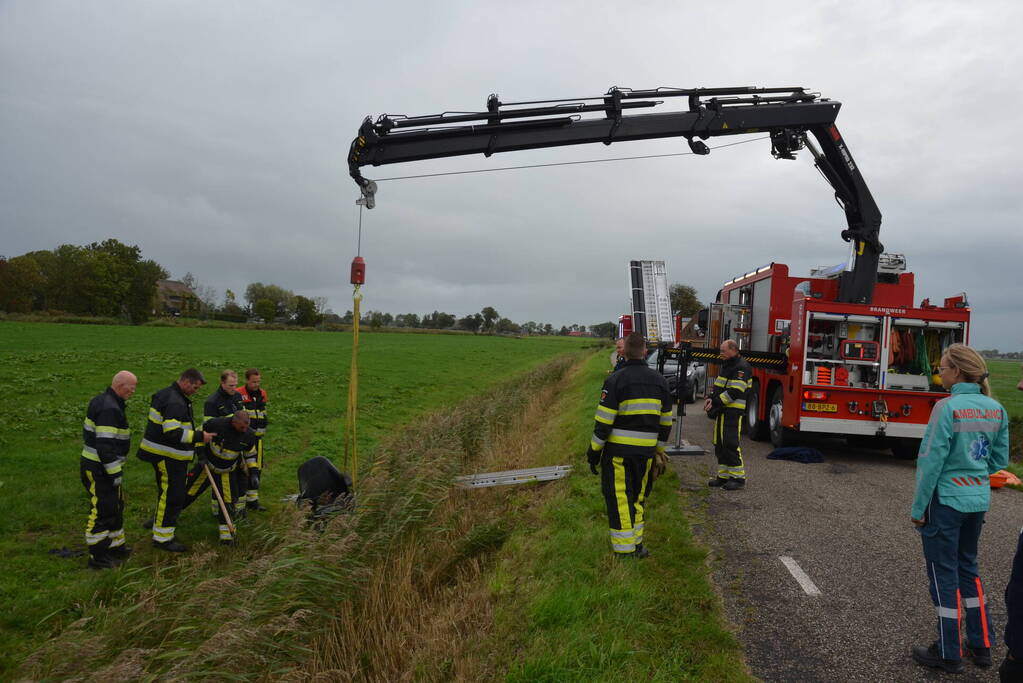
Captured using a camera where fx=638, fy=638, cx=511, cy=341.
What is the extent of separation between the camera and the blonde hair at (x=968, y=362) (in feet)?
12.3

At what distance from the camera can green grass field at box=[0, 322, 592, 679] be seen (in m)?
5.82

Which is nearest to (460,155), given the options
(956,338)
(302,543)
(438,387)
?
(302,543)

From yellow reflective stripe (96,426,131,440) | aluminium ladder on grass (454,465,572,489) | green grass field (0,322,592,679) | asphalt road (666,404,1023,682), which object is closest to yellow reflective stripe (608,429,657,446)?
asphalt road (666,404,1023,682)

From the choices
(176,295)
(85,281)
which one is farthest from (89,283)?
(176,295)

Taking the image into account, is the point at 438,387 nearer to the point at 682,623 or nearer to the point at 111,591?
the point at 111,591

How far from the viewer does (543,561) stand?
215 inches

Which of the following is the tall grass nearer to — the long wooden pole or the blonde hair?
the long wooden pole

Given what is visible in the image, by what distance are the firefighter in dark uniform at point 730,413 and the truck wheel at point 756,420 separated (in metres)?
3.63

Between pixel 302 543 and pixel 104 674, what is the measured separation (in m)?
1.89

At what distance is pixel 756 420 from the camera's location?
11.6m

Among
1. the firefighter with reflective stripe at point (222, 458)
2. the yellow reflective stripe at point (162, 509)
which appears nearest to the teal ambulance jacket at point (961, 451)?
the firefighter with reflective stripe at point (222, 458)

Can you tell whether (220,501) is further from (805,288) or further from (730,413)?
(805,288)

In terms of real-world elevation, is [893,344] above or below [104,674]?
above

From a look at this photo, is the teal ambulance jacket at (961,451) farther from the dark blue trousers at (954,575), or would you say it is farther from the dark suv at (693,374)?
the dark suv at (693,374)
